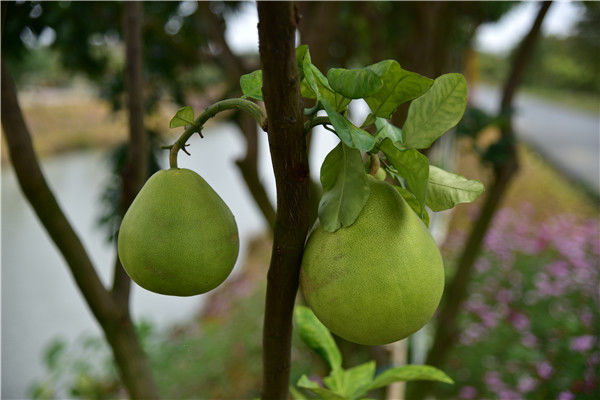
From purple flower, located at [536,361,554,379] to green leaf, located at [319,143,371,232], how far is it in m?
1.81

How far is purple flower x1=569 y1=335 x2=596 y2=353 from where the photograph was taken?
1.80 meters

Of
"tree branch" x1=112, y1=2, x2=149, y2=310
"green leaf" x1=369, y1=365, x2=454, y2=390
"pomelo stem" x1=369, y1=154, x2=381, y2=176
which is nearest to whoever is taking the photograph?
"pomelo stem" x1=369, y1=154, x2=381, y2=176

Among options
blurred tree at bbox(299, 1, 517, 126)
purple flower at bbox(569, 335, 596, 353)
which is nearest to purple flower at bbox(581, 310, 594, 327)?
purple flower at bbox(569, 335, 596, 353)

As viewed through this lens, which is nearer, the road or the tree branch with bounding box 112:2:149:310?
the tree branch with bounding box 112:2:149:310

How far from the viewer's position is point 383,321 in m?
0.36

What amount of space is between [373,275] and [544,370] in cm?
180

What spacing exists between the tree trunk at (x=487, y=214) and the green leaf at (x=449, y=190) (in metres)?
0.90

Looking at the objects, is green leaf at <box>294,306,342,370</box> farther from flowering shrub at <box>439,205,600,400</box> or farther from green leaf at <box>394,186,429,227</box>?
flowering shrub at <box>439,205,600,400</box>

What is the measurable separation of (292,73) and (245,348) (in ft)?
8.39

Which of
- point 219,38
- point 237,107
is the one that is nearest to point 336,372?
point 237,107

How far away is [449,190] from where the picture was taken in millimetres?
396

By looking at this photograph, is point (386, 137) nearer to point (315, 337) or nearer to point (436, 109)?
point (436, 109)

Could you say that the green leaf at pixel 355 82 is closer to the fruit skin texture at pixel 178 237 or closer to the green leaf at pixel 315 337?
the fruit skin texture at pixel 178 237

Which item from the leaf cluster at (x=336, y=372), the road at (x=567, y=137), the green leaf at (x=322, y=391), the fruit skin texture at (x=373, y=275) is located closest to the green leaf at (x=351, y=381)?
the leaf cluster at (x=336, y=372)
